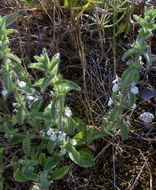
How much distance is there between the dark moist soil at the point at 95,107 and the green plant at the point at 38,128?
0.08 meters

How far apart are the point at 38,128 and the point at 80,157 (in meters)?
0.20

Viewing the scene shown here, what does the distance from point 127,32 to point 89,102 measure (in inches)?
16.6

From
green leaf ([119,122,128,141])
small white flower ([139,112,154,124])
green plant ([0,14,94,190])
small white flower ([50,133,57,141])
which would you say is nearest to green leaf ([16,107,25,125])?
green plant ([0,14,94,190])

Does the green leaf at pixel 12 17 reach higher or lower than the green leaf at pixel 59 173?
higher

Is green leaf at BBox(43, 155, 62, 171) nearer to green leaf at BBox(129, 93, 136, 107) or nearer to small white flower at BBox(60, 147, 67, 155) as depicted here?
small white flower at BBox(60, 147, 67, 155)

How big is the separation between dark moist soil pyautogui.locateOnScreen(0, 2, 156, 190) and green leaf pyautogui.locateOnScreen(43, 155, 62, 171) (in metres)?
0.09

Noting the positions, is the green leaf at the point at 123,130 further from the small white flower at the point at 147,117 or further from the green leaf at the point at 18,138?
the green leaf at the point at 18,138

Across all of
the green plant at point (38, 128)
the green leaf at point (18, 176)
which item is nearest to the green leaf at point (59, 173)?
the green plant at point (38, 128)

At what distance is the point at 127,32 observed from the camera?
2.02 meters

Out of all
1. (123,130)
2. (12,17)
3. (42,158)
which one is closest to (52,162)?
(42,158)

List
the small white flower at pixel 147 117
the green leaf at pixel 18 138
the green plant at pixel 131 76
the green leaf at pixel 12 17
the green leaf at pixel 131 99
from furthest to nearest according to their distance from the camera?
the green leaf at pixel 12 17 → the small white flower at pixel 147 117 → the green leaf at pixel 18 138 → the green leaf at pixel 131 99 → the green plant at pixel 131 76

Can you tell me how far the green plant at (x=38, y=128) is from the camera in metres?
1.41

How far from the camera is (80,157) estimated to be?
1.62 meters

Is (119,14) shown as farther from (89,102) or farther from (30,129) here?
(30,129)
